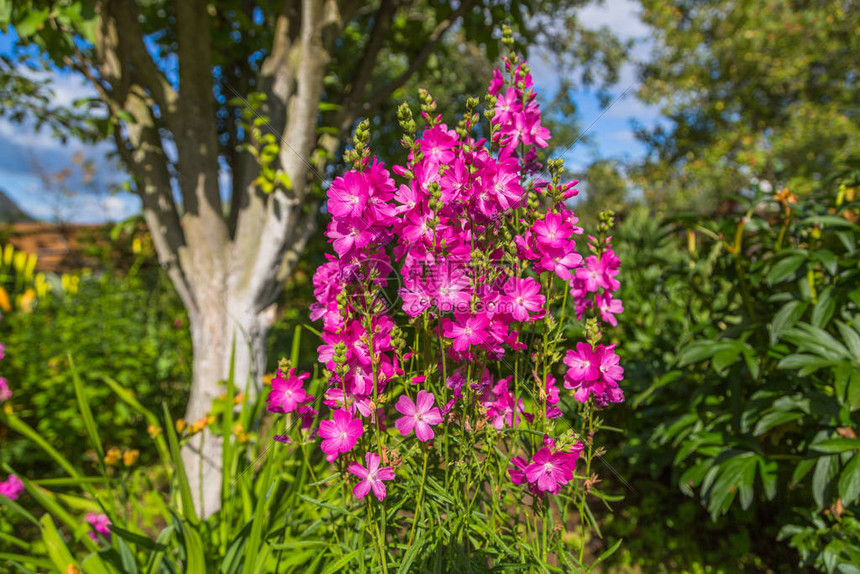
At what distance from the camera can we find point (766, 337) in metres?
2.13

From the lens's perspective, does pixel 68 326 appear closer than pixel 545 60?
Yes

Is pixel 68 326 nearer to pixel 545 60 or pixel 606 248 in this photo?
pixel 606 248

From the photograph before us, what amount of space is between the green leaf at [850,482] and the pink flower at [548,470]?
1102 mm

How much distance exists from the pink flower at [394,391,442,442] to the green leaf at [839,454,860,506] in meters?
1.40

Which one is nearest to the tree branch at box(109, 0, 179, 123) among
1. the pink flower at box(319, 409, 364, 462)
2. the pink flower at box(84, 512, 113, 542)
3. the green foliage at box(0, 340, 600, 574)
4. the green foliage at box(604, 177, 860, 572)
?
the green foliage at box(0, 340, 600, 574)

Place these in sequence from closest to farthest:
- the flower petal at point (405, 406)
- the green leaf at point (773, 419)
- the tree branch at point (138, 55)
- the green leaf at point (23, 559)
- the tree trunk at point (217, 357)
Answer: the flower petal at point (405, 406) < the green leaf at point (23, 559) < the green leaf at point (773, 419) < the tree branch at point (138, 55) < the tree trunk at point (217, 357)

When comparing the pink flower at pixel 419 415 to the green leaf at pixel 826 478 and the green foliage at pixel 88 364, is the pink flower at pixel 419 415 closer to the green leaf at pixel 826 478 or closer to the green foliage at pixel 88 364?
the green leaf at pixel 826 478

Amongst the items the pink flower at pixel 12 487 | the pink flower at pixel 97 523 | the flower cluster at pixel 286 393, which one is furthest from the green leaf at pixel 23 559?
the flower cluster at pixel 286 393

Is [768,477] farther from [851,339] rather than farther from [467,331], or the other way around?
[467,331]

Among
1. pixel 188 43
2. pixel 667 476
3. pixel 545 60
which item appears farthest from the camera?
pixel 545 60

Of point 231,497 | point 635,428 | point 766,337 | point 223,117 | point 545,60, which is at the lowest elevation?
point 635,428

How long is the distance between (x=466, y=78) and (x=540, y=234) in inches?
219

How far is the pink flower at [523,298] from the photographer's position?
1.01 meters

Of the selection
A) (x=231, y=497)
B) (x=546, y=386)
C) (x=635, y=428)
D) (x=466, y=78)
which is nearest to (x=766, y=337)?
(x=635, y=428)
